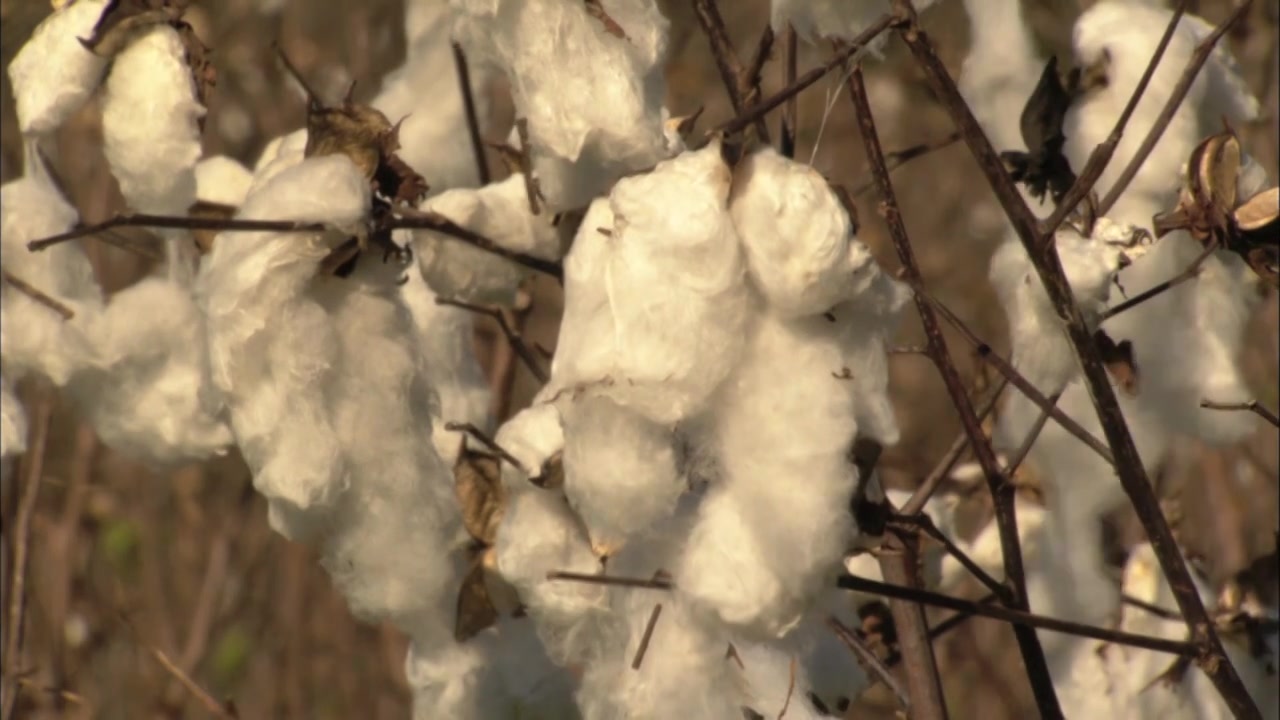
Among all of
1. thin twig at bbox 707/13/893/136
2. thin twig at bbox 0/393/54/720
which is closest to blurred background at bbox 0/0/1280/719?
thin twig at bbox 0/393/54/720

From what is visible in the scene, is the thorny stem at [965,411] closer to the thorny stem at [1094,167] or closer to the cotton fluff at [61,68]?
the thorny stem at [1094,167]

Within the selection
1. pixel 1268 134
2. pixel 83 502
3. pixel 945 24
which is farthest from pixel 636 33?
pixel 83 502

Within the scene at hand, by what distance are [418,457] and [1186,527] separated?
211 cm

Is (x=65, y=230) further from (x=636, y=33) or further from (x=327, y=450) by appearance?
(x=636, y=33)

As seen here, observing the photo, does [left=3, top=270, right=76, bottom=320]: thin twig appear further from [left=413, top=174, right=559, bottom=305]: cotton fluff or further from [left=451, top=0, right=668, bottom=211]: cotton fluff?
[left=451, top=0, right=668, bottom=211]: cotton fluff

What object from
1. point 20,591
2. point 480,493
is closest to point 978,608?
point 480,493

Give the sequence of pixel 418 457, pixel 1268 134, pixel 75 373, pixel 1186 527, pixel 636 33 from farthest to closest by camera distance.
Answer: pixel 1186 527, pixel 1268 134, pixel 75 373, pixel 418 457, pixel 636 33

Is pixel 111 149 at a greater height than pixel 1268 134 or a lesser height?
greater

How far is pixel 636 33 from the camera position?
3.84ft

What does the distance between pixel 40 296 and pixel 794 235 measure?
2.59 feet

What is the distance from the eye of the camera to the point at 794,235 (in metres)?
0.96

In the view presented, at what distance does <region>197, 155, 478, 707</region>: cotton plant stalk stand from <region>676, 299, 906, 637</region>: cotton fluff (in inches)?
12.4

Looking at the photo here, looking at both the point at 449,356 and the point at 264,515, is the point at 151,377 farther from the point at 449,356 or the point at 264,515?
the point at 264,515

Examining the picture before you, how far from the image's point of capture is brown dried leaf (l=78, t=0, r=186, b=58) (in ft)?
4.30
